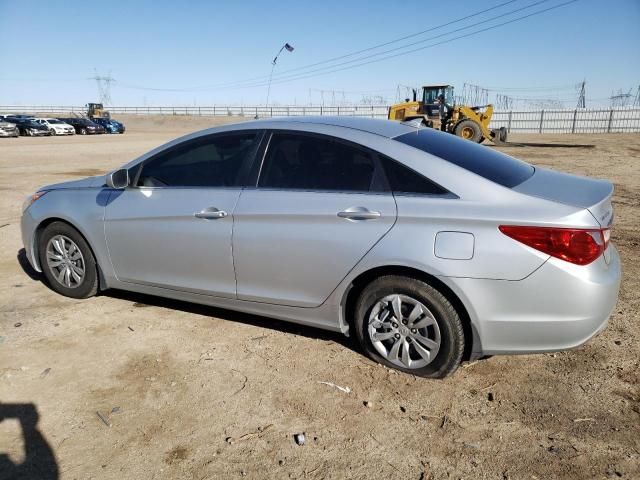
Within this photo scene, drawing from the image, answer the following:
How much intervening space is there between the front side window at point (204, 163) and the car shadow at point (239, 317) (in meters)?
1.11

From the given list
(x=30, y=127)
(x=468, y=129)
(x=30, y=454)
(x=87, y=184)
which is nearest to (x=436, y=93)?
(x=468, y=129)

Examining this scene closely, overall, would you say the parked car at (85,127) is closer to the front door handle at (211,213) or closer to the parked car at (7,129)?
the parked car at (7,129)

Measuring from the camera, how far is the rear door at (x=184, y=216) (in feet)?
12.2

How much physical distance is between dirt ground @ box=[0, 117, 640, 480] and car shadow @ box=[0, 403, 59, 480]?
1cm

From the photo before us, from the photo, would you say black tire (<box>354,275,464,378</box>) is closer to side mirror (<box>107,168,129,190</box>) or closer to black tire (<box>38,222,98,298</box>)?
side mirror (<box>107,168,129,190</box>)

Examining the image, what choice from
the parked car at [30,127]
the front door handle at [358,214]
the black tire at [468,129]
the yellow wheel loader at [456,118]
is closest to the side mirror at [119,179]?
the front door handle at [358,214]

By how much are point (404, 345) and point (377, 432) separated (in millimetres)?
644

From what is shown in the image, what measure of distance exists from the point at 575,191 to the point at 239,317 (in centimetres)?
266

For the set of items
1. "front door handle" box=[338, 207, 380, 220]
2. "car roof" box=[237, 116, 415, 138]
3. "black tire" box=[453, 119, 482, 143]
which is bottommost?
"black tire" box=[453, 119, 482, 143]

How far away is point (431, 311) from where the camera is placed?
309cm

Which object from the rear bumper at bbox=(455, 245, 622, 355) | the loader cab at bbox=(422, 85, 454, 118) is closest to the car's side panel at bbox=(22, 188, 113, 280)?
the rear bumper at bbox=(455, 245, 622, 355)

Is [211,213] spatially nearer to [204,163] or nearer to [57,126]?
[204,163]

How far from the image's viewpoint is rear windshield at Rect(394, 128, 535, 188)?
10.5 ft

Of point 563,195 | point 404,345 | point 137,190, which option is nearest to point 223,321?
point 137,190
